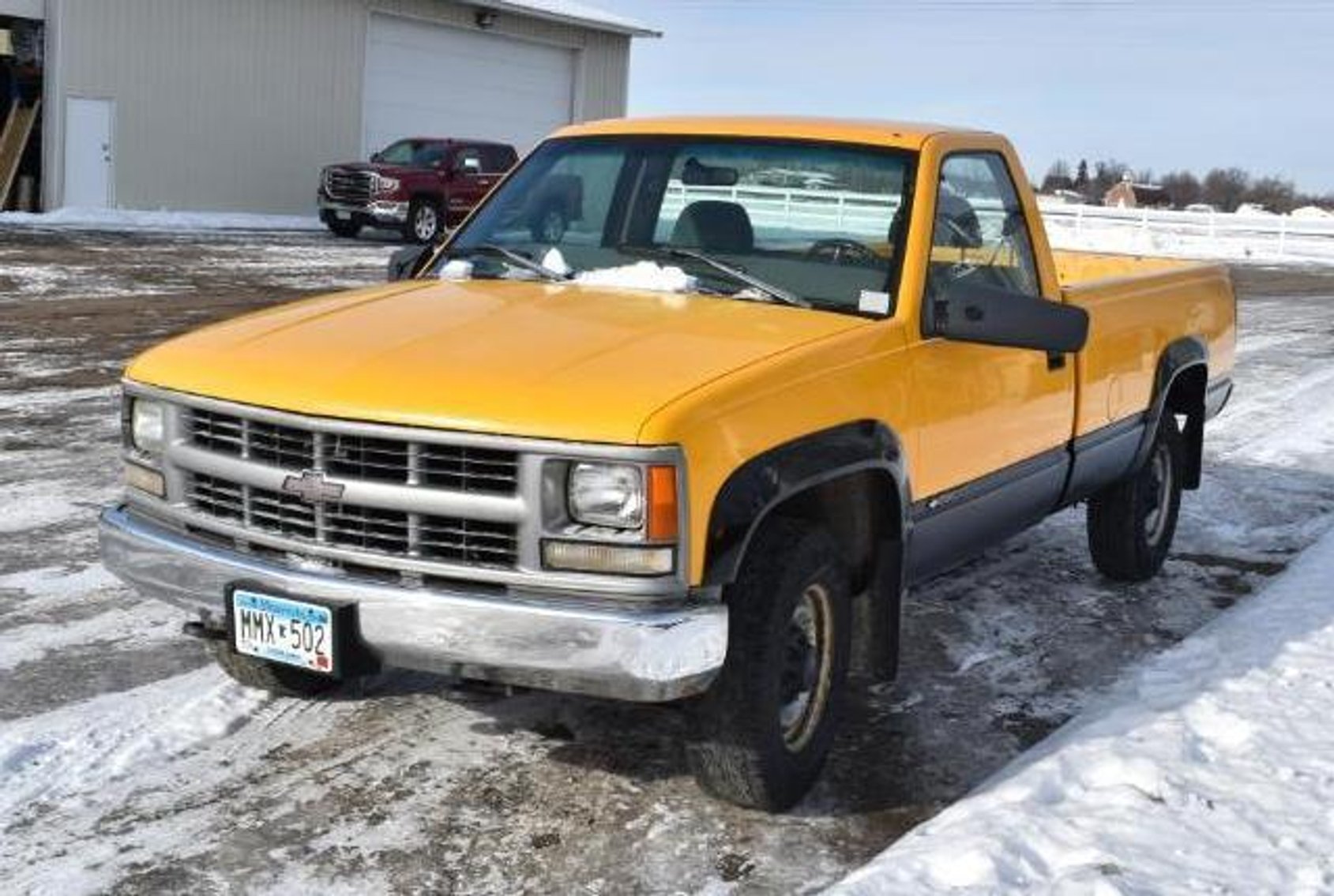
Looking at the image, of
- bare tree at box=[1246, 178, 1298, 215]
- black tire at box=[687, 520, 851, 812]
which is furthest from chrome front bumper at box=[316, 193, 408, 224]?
bare tree at box=[1246, 178, 1298, 215]

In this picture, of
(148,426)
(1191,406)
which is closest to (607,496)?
(148,426)

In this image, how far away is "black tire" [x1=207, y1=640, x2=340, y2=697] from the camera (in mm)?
4699

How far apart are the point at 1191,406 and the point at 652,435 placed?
4279 mm

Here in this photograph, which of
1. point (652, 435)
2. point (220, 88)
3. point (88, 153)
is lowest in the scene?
point (652, 435)

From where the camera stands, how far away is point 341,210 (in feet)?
89.0

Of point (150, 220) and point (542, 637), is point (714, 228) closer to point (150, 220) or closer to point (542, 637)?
point (542, 637)

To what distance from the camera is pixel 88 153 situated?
2741 cm

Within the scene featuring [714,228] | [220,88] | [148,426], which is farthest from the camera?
[220,88]

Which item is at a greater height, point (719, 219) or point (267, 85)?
point (267, 85)

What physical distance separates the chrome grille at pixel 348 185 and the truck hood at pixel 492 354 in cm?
2264

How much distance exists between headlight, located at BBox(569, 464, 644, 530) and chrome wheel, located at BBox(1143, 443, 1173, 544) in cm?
383

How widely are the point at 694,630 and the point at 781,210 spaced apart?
179cm

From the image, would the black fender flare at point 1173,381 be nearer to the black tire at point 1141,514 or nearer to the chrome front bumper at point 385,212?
the black tire at point 1141,514

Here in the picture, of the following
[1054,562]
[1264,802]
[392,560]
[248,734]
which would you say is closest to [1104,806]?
[1264,802]
